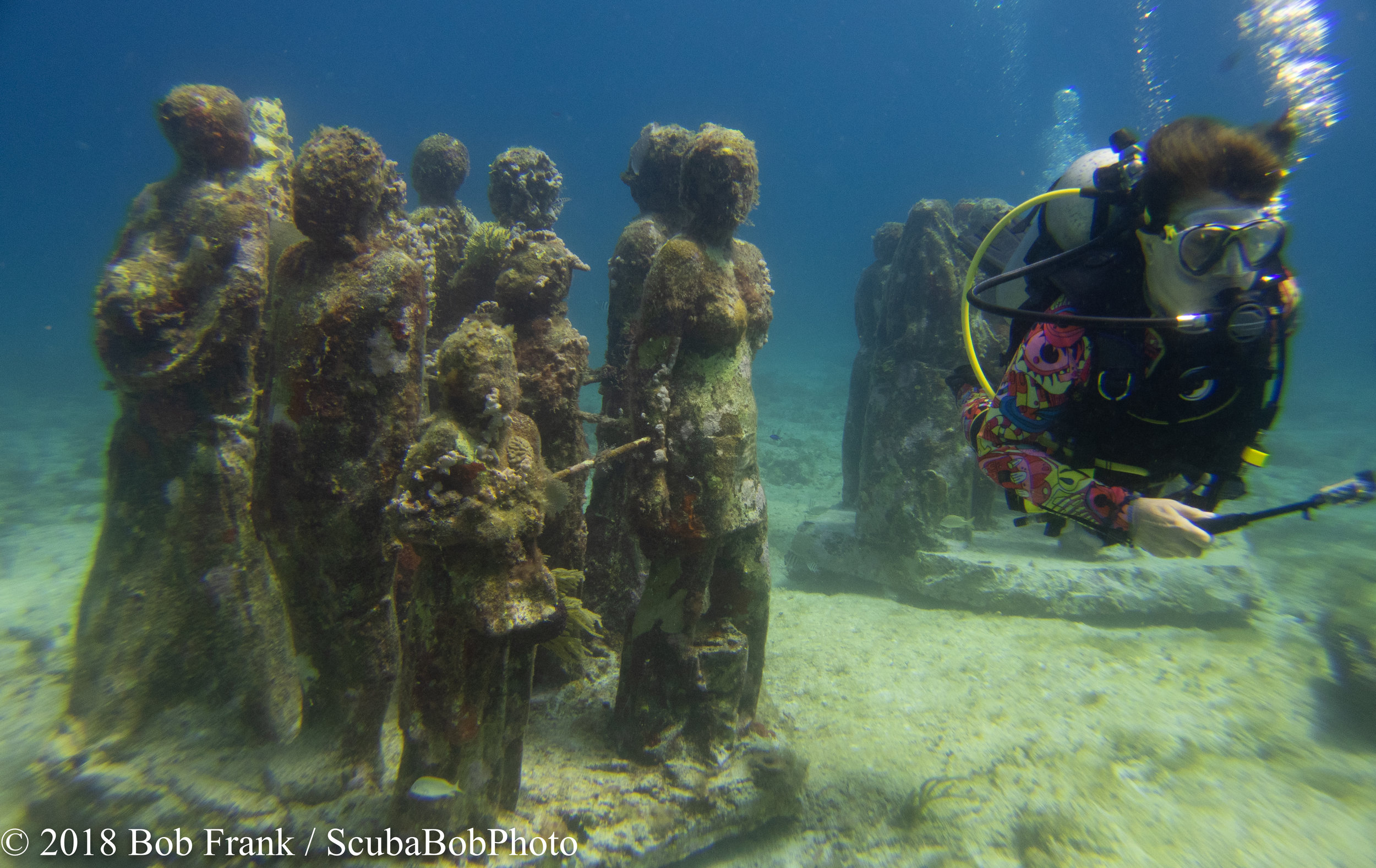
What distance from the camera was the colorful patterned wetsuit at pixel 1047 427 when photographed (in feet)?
7.44

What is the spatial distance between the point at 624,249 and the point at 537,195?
1.10 meters

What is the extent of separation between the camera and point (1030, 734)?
14.9 ft

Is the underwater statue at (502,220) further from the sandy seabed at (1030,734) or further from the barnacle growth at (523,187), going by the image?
the sandy seabed at (1030,734)

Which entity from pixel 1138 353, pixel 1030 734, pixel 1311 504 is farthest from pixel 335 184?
pixel 1030 734

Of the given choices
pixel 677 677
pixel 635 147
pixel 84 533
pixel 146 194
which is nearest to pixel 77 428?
pixel 84 533

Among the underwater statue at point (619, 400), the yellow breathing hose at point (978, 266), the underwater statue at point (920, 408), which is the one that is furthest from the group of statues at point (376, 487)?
the underwater statue at point (920, 408)

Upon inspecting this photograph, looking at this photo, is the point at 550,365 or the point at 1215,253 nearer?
the point at 1215,253

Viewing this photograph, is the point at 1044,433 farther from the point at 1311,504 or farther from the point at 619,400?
the point at 619,400

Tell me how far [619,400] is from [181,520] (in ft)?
10.1

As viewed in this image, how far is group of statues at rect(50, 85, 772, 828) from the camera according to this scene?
2.68 metres

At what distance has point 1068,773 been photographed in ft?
13.5

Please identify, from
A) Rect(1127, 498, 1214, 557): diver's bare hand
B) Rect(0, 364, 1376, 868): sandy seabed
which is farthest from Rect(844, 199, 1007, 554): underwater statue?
Rect(1127, 498, 1214, 557): diver's bare hand

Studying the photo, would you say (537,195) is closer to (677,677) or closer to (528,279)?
(528,279)

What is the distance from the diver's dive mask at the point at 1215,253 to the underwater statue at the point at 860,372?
8.12m
